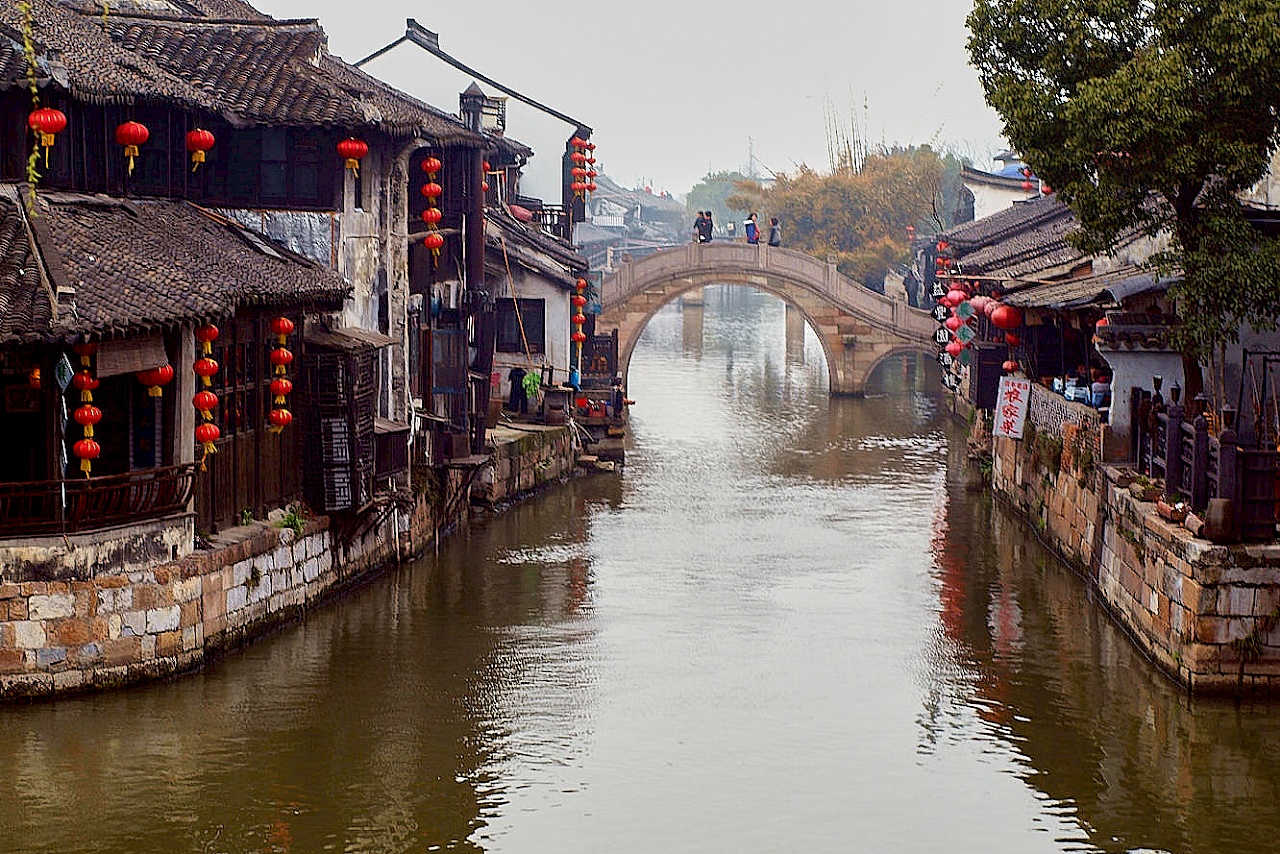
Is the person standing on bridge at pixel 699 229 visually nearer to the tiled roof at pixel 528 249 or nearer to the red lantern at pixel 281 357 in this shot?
the tiled roof at pixel 528 249

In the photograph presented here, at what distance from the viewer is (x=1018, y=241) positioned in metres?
42.7

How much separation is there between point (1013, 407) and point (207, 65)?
1452 centimetres

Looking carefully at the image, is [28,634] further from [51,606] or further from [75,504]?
[75,504]

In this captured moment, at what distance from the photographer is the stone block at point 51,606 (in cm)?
1772

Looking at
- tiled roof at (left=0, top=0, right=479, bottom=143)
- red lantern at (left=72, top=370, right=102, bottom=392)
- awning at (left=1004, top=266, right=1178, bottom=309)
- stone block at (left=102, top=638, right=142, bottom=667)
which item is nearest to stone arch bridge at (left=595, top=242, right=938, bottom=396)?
awning at (left=1004, top=266, right=1178, bottom=309)

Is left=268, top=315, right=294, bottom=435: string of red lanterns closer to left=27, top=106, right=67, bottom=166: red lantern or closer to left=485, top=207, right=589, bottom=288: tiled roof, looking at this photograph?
left=27, top=106, right=67, bottom=166: red lantern

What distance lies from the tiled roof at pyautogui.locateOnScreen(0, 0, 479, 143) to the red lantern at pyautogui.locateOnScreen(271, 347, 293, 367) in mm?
2987

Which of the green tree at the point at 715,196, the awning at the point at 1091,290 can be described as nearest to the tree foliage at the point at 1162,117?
the awning at the point at 1091,290

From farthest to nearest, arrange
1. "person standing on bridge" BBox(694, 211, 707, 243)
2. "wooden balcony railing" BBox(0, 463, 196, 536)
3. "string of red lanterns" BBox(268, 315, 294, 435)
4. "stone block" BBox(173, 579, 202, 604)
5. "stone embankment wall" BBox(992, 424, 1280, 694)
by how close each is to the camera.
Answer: "person standing on bridge" BBox(694, 211, 707, 243) < "string of red lanterns" BBox(268, 315, 294, 435) < "stone block" BBox(173, 579, 202, 604) < "stone embankment wall" BBox(992, 424, 1280, 694) < "wooden balcony railing" BBox(0, 463, 196, 536)

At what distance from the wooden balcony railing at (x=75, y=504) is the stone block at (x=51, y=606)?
612 millimetres

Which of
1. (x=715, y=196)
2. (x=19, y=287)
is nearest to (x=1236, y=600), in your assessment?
(x=19, y=287)

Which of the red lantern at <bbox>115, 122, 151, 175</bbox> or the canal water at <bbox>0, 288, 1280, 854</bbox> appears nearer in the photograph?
the canal water at <bbox>0, 288, 1280, 854</bbox>

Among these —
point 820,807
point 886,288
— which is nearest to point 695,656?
point 820,807

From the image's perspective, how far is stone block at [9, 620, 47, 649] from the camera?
17703 mm
